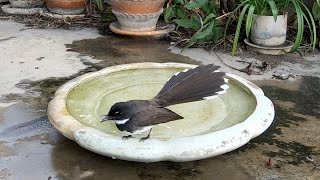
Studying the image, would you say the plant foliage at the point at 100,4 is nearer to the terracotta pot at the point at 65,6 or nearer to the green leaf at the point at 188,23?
the terracotta pot at the point at 65,6

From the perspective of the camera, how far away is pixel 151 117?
245 centimetres

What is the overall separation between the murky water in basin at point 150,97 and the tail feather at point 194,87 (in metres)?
0.22

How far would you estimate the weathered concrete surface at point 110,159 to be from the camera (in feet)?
8.54

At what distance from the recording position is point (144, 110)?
2473 millimetres

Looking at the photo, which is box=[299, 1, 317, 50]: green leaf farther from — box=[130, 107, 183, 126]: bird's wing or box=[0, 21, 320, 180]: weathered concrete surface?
box=[130, 107, 183, 126]: bird's wing

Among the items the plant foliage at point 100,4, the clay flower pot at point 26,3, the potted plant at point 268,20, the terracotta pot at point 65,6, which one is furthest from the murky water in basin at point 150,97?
the clay flower pot at point 26,3

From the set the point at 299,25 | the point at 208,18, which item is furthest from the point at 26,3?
the point at 299,25

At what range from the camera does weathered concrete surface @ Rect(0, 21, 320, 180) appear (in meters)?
2.60

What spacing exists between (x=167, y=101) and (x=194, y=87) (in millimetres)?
154

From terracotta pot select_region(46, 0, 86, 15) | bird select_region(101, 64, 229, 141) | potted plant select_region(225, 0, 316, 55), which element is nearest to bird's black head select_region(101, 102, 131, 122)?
bird select_region(101, 64, 229, 141)

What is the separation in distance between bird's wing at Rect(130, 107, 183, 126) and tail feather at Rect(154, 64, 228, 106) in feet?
0.31

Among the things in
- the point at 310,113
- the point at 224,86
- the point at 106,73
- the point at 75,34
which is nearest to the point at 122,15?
the point at 75,34

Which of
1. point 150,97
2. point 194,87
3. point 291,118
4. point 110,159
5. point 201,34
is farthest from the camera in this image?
point 201,34

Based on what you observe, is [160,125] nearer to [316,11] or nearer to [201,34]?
[201,34]
